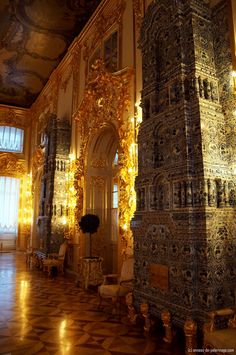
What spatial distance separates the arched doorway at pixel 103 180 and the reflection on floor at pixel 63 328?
2094 millimetres

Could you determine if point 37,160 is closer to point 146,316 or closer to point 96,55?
point 96,55

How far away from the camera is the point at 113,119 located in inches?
297

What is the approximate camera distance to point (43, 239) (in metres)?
10.5

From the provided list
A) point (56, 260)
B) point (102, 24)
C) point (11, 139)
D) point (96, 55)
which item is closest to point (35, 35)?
point (96, 55)

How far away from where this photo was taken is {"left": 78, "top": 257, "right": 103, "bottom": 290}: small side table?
7.01 meters

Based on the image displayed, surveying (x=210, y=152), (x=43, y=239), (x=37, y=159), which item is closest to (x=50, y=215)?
(x=43, y=239)

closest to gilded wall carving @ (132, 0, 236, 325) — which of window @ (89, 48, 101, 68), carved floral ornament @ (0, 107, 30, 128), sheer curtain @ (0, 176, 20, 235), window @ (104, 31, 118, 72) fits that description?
window @ (104, 31, 118, 72)

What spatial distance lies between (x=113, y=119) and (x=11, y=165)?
10942 mm

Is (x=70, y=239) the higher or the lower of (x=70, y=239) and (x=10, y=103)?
the lower

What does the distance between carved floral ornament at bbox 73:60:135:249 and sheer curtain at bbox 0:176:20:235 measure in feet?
28.4

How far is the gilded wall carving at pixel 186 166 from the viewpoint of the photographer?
149 inches

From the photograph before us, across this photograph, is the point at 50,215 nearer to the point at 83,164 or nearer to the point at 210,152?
the point at 83,164

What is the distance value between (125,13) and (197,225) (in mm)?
6504

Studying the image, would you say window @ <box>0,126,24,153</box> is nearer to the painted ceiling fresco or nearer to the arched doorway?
the painted ceiling fresco
